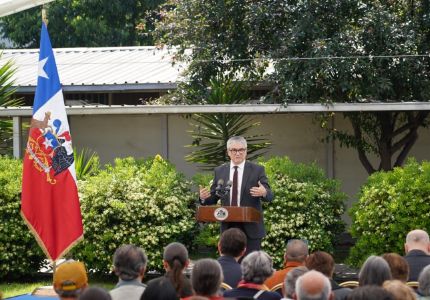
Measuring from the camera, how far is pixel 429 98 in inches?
388

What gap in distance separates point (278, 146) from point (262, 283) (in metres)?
7.36

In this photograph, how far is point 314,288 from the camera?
3.62 metres

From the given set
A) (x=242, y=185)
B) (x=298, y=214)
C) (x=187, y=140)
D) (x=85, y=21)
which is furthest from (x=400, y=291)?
(x=85, y=21)

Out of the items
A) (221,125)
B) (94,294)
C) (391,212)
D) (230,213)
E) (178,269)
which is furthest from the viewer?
(221,125)

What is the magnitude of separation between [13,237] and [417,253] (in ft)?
18.5

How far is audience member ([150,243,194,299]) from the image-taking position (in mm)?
4775

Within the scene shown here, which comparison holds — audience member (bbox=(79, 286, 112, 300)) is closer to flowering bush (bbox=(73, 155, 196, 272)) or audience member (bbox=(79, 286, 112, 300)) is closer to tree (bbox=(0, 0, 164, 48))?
flowering bush (bbox=(73, 155, 196, 272))

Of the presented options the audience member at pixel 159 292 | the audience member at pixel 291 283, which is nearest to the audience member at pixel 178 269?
the audience member at pixel 159 292

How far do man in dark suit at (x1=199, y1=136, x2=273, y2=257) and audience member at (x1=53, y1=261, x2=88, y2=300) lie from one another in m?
2.59

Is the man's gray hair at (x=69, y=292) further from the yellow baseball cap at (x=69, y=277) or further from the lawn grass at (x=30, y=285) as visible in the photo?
the lawn grass at (x=30, y=285)

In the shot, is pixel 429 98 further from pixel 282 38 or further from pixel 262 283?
pixel 262 283

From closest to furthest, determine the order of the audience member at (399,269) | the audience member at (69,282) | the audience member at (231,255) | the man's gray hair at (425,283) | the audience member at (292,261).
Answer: the audience member at (69,282) < the man's gray hair at (425,283) < the audience member at (399,269) < the audience member at (292,261) < the audience member at (231,255)

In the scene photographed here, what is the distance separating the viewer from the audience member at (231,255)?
17.6 ft

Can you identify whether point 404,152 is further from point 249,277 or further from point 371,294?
point 371,294
